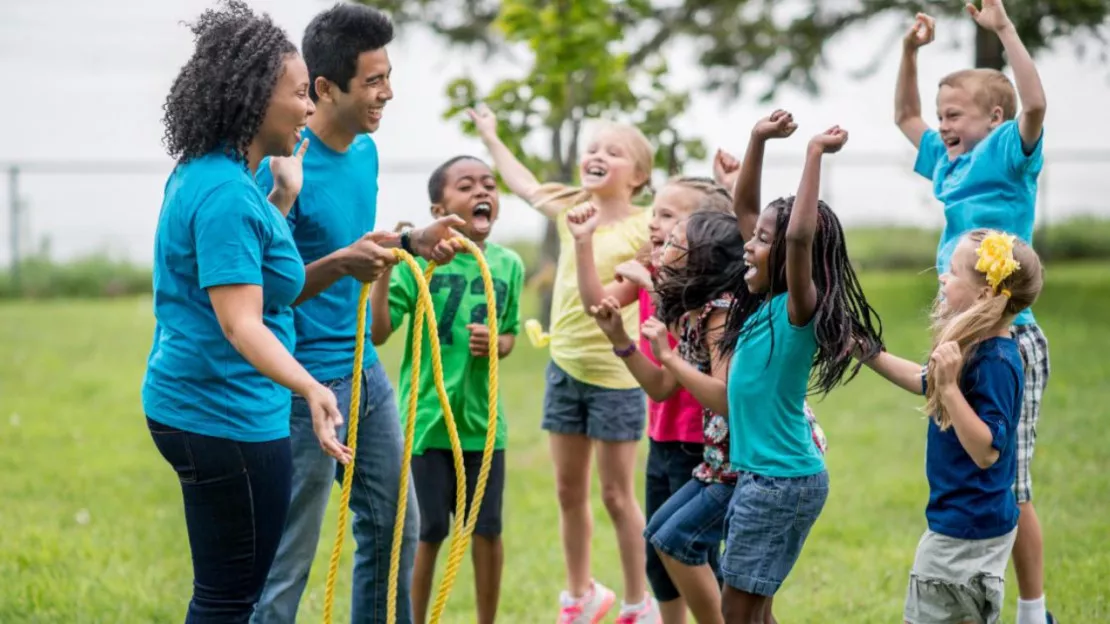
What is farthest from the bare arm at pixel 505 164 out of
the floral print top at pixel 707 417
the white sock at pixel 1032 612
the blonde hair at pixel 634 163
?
the white sock at pixel 1032 612

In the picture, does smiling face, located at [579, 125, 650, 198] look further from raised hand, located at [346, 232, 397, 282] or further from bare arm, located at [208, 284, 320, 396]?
bare arm, located at [208, 284, 320, 396]

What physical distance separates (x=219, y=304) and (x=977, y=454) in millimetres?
1972

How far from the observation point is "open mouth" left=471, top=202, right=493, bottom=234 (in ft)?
14.3

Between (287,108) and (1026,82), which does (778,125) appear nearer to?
(1026,82)

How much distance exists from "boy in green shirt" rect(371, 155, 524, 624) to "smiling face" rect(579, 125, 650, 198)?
0.58 m

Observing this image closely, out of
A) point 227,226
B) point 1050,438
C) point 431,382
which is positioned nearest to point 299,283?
point 227,226

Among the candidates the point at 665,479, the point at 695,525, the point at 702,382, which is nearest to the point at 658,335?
the point at 702,382

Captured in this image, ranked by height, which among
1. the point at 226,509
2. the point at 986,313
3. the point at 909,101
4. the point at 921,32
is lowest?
the point at 226,509

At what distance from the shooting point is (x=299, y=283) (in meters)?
3.17

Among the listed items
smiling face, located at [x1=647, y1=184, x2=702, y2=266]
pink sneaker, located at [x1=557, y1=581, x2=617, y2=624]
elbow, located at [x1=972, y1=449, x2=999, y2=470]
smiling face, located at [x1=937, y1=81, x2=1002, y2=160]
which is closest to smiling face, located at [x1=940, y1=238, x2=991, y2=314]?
elbow, located at [x1=972, y1=449, x2=999, y2=470]

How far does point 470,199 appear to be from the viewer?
14.4 feet

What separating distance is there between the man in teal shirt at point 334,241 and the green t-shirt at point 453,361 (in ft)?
1.73

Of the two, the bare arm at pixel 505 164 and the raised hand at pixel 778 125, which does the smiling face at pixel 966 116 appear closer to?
the raised hand at pixel 778 125

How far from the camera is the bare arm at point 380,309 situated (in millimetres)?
4202
